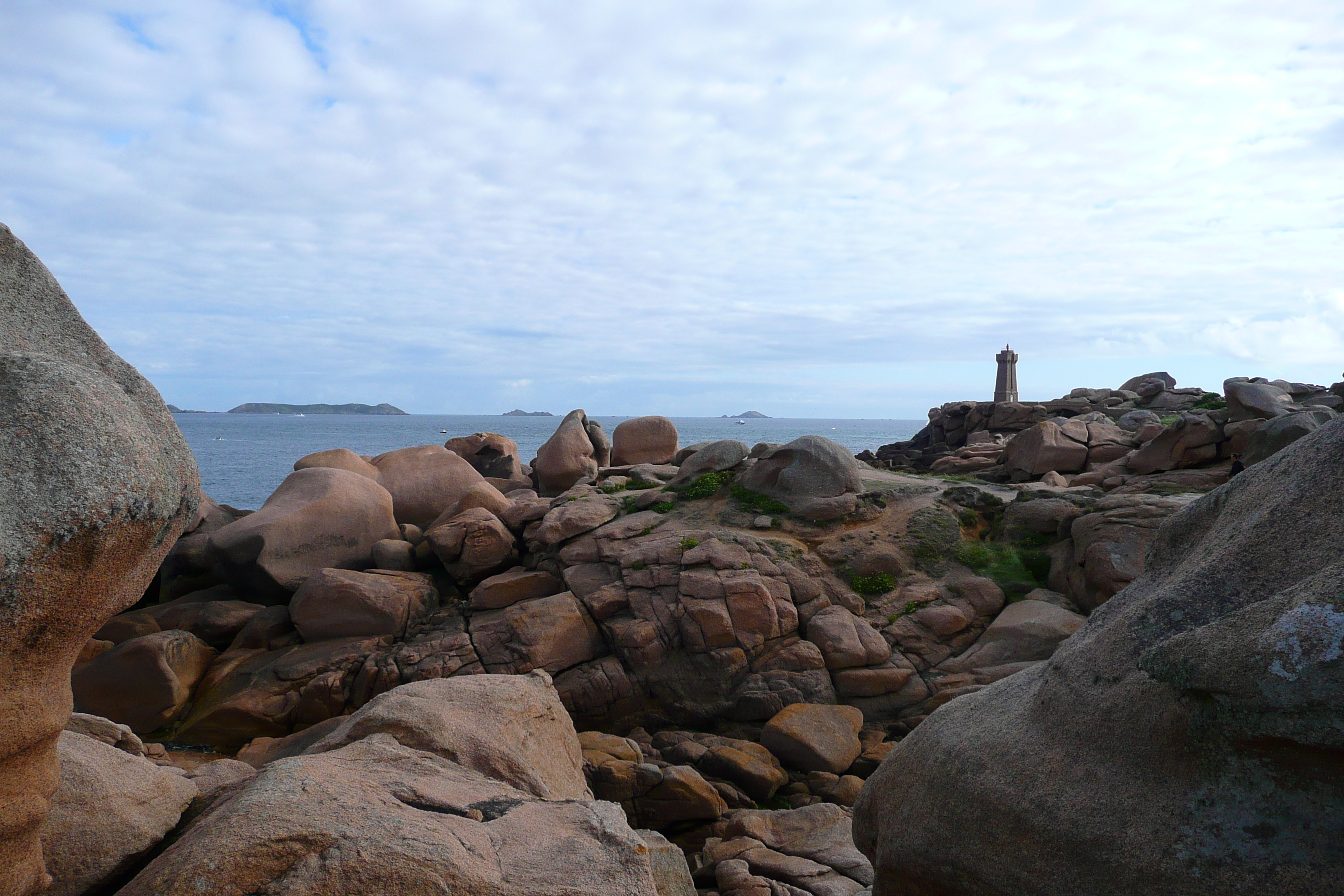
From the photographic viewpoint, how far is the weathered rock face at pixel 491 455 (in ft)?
A: 80.8

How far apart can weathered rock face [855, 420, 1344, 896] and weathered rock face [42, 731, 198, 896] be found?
438 cm

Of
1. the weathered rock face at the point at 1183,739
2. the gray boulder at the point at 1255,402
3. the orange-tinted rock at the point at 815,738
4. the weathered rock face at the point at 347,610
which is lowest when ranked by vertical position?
the orange-tinted rock at the point at 815,738

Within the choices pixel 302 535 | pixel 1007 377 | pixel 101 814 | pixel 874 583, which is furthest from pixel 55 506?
pixel 1007 377

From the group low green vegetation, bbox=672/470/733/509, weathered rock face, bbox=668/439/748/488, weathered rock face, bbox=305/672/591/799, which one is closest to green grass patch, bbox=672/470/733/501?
low green vegetation, bbox=672/470/733/509

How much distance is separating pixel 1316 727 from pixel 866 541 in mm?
11343

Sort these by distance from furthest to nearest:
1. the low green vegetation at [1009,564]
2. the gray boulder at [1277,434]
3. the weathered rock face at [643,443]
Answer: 1. the weathered rock face at [643,443]
2. the gray boulder at [1277,434]
3. the low green vegetation at [1009,564]

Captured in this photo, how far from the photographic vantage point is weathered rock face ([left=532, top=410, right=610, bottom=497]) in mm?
22125

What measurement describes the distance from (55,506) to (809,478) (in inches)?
523

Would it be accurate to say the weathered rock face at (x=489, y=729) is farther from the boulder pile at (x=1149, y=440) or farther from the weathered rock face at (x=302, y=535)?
the boulder pile at (x=1149, y=440)

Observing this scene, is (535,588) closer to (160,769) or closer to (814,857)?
(814,857)

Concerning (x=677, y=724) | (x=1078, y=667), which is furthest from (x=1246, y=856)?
(x=677, y=724)

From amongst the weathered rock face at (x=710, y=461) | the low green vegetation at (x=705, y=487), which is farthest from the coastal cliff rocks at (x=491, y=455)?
the low green vegetation at (x=705, y=487)

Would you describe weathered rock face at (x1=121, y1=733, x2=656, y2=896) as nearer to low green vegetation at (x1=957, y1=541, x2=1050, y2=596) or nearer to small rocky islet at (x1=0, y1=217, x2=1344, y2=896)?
small rocky islet at (x1=0, y1=217, x2=1344, y2=896)

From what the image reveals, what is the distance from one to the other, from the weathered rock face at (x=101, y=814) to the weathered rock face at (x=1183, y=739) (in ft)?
14.4
